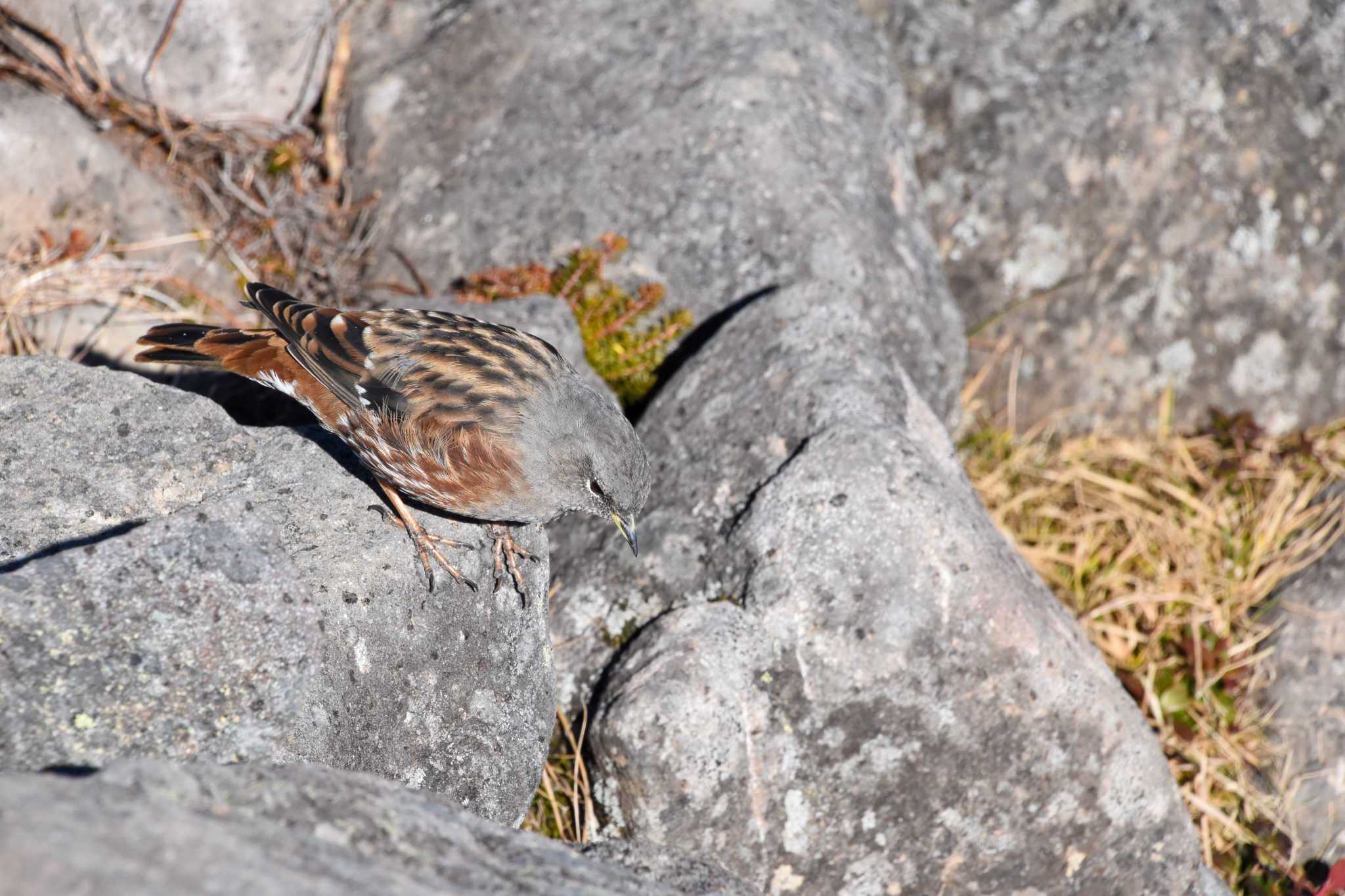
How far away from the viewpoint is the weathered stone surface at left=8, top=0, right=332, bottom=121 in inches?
222

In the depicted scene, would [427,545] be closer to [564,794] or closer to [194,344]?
[564,794]

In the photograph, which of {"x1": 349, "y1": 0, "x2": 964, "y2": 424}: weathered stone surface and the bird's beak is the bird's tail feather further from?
the bird's beak

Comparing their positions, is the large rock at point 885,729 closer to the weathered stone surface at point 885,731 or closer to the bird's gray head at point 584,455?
the weathered stone surface at point 885,731

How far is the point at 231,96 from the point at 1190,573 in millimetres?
5878

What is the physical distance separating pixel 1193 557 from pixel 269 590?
194 inches

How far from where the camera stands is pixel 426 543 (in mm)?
3744

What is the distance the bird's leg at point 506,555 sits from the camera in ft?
12.9

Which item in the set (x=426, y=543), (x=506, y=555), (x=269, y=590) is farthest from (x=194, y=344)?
(x=269, y=590)

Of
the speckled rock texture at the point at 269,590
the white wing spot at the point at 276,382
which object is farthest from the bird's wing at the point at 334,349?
the speckled rock texture at the point at 269,590

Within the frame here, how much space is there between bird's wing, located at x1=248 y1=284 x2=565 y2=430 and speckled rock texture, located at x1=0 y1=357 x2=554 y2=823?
0.34 meters

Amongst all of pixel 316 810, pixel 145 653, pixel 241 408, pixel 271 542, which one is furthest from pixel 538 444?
pixel 241 408

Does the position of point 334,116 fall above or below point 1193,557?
above

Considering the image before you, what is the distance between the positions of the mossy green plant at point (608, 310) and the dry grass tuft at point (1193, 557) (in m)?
2.10

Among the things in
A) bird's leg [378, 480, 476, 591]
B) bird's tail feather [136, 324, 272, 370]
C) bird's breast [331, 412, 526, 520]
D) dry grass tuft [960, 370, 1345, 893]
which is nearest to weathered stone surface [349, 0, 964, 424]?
dry grass tuft [960, 370, 1345, 893]
